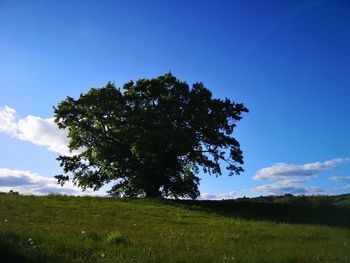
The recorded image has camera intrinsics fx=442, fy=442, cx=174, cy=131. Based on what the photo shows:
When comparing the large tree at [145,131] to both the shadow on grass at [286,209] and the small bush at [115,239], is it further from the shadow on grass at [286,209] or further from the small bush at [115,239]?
the small bush at [115,239]

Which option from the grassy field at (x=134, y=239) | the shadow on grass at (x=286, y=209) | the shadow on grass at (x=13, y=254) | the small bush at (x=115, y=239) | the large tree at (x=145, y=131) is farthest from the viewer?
the large tree at (x=145, y=131)

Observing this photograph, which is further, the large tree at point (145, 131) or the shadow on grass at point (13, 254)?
the large tree at point (145, 131)

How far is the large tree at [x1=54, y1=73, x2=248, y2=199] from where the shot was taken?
42250 millimetres

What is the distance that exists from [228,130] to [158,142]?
30.6 feet

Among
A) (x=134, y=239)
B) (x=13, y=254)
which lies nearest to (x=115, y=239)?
(x=134, y=239)

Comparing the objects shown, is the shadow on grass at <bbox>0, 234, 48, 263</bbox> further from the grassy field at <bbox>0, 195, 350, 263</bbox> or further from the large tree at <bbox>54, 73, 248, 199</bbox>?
the large tree at <bbox>54, 73, 248, 199</bbox>

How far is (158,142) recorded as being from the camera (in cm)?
3884

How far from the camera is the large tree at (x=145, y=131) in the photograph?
42.2 m

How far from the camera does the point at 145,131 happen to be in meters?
40.2

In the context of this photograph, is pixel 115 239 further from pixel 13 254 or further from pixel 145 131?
pixel 145 131

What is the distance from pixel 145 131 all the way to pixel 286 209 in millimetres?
14019

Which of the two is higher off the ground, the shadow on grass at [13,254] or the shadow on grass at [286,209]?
the shadow on grass at [286,209]

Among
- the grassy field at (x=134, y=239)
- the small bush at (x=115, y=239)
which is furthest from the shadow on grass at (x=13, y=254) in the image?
the small bush at (x=115, y=239)

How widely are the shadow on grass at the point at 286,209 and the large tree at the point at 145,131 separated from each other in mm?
6450
